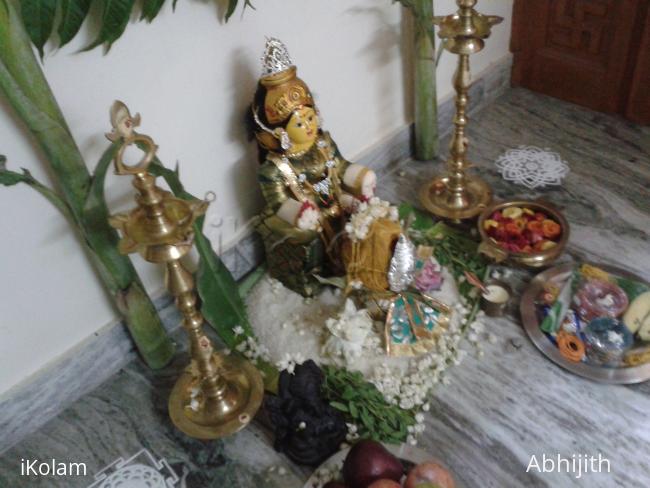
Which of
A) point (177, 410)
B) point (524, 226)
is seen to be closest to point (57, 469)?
point (177, 410)

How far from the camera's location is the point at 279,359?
1171mm

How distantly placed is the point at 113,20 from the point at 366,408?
2.42 feet

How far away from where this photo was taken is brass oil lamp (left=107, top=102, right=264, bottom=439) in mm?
771

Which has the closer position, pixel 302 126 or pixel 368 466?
pixel 368 466

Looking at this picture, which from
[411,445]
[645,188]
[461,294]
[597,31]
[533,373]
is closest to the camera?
[411,445]

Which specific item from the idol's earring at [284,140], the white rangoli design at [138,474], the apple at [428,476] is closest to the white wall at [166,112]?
the idol's earring at [284,140]

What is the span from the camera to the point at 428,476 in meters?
0.84

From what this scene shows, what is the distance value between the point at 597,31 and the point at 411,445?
126 cm

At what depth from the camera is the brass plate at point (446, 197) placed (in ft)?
4.59

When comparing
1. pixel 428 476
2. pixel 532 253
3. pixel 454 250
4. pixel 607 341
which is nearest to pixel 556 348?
pixel 607 341

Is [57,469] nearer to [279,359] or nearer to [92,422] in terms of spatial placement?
[92,422]

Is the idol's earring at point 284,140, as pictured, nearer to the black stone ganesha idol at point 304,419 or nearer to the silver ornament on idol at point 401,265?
the silver ornament on idol at point 401,265

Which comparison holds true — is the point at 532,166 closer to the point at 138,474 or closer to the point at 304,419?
the point at 304,419

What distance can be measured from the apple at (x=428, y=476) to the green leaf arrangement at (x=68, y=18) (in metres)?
0.77
